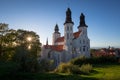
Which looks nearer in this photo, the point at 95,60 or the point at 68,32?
the point at 95,60

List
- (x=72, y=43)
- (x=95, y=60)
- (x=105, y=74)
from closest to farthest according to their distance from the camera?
(x=105, y=74) < (x=95, y=60) < (x=72, y=43)

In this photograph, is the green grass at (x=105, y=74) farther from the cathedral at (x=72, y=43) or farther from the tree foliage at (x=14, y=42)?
the cathedral at (x=72, y=43)

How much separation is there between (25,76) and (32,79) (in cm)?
193

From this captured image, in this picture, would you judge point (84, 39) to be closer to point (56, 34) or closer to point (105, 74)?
point (56, 34)

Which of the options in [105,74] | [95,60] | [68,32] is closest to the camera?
[105,74]

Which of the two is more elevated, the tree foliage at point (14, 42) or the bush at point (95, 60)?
the tree foliage at point (14, 42)

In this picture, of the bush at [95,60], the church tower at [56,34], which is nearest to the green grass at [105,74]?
the bush at [95,60]

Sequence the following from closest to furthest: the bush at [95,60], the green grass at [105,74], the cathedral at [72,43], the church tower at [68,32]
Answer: the green grass at [105,74]
the bush at [95,60]
the cathedral at [72,43]
the church tower at [68,32]

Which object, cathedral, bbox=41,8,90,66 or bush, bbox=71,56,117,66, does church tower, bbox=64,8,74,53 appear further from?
bush, bbox=71,56,117,66

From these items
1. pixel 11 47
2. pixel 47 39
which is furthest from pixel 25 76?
pixel 47 39

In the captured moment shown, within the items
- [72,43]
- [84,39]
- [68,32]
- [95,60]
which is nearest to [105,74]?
[95,60]

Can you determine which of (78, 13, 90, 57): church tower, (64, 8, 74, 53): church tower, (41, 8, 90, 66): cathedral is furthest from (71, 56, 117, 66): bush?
(64, 8, 74, 53): church tower

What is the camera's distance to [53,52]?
64000mm

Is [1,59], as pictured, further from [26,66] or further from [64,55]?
[64,55]
